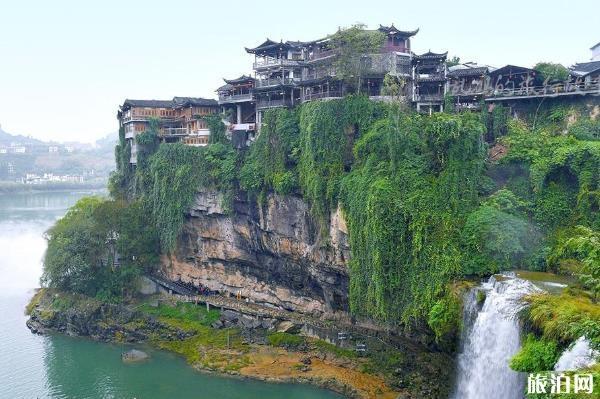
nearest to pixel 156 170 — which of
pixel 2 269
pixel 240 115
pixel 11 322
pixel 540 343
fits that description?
pixel 240 115

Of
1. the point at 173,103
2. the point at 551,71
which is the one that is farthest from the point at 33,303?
the point at 551,71

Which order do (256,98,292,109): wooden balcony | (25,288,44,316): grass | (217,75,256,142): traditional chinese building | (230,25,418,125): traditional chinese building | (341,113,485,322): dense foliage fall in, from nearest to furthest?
(341,113,485,322): dense foliage → (230,25,418,125): traditional chinese building → (256,98,292,109): wooden balcony → (25,288,44,316): grass → (217,75,256,142): traditional chinese building

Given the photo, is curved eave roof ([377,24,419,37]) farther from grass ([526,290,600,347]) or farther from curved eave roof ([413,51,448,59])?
grass ([526,290,600,347])

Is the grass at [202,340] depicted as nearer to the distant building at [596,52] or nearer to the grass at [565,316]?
the grass at [565,316]

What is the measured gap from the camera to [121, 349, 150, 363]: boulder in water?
111 feet

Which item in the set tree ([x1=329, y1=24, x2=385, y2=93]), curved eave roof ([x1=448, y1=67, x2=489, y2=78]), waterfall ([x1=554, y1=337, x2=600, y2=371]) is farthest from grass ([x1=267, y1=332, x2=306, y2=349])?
curved eave roof ([x1=448, y1=67, x2=489, y2=78])

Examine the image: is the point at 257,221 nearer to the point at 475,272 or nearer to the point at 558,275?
the point at 475,272

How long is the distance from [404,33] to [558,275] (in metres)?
20.3

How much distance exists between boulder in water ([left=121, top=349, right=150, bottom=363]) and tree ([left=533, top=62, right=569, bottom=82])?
28796mm

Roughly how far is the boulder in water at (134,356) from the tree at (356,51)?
21030 mm

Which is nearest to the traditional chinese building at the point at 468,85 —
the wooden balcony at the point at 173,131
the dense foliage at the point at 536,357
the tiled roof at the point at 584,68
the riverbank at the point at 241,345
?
the tiled roof at the point at 584,68

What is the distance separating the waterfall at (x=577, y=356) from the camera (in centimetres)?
1505

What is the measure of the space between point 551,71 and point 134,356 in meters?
29.8

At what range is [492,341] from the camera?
21578 millimetres
